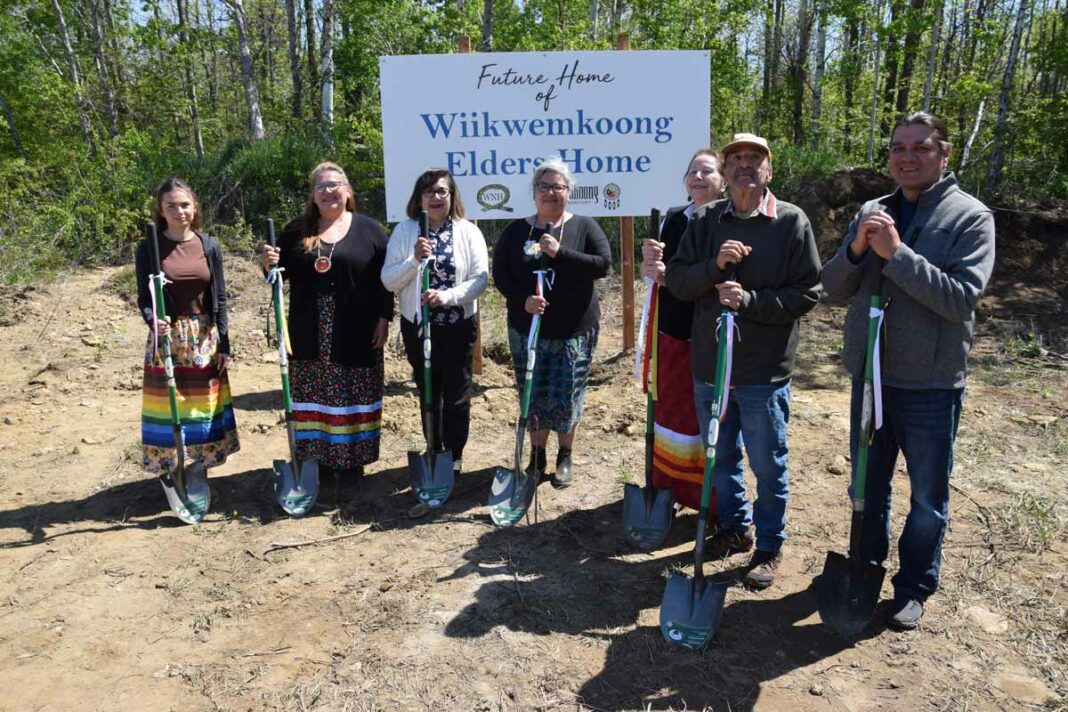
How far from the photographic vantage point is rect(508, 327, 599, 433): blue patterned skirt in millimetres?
Answer: 4238

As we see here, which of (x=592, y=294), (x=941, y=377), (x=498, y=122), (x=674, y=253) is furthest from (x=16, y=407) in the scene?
(x=941, y=377)

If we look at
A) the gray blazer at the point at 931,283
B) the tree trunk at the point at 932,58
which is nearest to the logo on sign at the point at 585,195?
the gray blazer at the point at 931,283

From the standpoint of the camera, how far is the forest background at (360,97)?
1000 centimetres

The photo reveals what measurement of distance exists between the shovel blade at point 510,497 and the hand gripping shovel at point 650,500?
2.06 ft

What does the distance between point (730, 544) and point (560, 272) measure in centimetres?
168

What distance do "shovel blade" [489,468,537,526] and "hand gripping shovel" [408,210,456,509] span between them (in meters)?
0.34

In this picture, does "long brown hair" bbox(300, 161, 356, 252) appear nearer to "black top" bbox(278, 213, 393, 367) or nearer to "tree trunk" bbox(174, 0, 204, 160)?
"black top" bbox(278, 213, 393, 367)

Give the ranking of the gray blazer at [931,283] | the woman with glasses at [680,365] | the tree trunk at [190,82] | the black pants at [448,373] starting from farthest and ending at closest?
1. the tree trunk at [190,82]
2. the black pants at [448,373]
3. the woman with glasses at [680,365]
4. the gray blazer at [931,283]

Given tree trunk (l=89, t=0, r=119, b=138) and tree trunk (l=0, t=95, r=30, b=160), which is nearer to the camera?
tree trunk (l=0, t=95, r=30, b=160)

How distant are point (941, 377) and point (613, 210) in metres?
3.68

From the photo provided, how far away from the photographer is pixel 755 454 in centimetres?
324

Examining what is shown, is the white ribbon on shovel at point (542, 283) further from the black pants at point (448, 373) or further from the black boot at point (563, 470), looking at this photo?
the black boot at point (563, 470)

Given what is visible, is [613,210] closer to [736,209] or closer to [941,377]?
[736,209]

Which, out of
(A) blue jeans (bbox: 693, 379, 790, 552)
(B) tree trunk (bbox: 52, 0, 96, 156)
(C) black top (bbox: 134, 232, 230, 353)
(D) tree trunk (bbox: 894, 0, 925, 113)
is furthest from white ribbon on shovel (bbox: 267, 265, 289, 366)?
(D) tree trunk (bbox: 894, 0, 925, 113)
